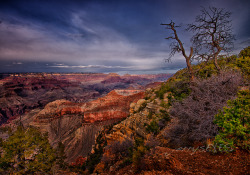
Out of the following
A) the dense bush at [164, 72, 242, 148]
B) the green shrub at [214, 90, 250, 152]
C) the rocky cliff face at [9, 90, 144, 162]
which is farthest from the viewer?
the rocky cliff face at [9, 90, 144, 162]

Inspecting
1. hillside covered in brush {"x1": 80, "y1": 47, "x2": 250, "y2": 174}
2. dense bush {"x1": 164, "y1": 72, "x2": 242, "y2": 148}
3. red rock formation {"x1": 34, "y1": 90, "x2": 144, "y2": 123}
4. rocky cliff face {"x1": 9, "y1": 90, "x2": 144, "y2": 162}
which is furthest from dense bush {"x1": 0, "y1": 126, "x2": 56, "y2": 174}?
red rock formation {"x1": 34, "y1": 90, "x2": 144, "y2": 123}

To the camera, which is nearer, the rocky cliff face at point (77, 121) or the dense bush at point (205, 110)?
the dense bush at point (205, 110)

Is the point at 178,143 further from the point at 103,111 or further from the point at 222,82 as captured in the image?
the point at 103,111

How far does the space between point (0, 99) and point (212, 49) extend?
161 metres

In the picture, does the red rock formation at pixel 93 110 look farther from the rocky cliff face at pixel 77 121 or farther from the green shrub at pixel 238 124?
the green shrub at pixel 238 124

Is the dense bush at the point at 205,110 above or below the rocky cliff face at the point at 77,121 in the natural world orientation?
above

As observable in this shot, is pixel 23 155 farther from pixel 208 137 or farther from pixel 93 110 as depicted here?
pixel 93 110

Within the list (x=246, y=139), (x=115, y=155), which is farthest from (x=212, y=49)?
(x=115, y=155)

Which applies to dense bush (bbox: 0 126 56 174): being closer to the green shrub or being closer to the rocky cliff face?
the green shrub

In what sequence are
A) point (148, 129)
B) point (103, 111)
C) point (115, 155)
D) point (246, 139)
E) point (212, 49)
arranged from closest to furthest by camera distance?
1. point (246, 139)
2. point (212, 49)
3. point (148, 129)
4. point (115, 155)
5. point (103, 111)

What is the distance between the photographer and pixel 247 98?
331cm

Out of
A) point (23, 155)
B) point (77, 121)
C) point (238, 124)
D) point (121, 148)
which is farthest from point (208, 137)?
point (77, 121)

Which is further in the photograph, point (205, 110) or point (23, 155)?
point (23, 155)

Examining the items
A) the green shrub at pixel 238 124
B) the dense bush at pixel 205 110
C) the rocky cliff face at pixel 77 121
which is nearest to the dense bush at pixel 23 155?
the dense bush at pixel 205 110
